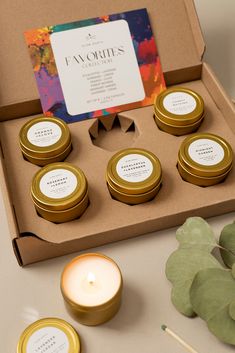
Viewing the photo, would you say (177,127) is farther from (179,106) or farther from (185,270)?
(185,270)

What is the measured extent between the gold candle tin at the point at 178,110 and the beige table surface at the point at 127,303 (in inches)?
7.0

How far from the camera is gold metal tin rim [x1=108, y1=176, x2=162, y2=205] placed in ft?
2.60

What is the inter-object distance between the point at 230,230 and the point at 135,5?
488 millimetres

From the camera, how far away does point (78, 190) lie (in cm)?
78

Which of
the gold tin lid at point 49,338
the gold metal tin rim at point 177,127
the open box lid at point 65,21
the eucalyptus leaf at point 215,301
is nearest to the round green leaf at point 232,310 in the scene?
the eucalyptus leaf at point 215,301

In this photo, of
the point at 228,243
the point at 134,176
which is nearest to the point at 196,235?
the point at 228,243

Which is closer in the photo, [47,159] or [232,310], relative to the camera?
[232,310]

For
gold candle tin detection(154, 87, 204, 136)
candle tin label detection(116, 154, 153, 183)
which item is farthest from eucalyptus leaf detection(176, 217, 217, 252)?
gold candle tin detection(154, 87, 204, 136)

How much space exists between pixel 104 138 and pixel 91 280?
1.13 feet

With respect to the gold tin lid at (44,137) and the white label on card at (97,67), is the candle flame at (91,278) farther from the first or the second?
the white label on card at (97,67)

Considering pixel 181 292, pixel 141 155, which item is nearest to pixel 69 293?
pixel 181 292

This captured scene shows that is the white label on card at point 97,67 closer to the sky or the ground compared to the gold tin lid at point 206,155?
closer to the sky

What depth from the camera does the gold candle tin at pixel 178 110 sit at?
890mm

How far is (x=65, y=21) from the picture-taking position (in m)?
0.94
